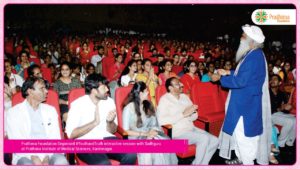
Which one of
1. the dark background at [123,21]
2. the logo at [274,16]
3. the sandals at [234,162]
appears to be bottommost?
the sandals at [234,162]

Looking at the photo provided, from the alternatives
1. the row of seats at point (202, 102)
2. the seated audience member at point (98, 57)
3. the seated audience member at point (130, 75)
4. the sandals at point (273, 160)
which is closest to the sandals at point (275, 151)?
the sandals at point (273, 160)

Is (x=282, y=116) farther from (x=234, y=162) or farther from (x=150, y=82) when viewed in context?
(x=150, y=82)

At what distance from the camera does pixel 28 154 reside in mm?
2953

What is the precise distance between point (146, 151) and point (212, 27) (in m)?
8.70

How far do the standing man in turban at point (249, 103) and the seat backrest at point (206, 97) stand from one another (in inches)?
22.2

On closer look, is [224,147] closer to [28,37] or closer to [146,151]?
[146,151]

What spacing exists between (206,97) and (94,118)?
1665 millimetres

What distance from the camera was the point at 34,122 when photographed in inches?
117

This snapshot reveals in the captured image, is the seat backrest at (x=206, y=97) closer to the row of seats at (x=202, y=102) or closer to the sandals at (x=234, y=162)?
the row of seats at (x=202, y=102)

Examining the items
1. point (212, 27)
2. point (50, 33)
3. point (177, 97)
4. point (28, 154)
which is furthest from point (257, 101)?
point (50, 33)

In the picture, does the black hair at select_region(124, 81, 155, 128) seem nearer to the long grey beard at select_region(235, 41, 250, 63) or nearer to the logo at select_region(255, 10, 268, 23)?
the long grey beard at select_region(235, 41, 250, 63)

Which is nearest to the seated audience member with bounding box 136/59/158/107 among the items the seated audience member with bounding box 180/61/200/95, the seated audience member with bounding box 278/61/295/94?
the seated audience member with bounding box 180/61/200/95

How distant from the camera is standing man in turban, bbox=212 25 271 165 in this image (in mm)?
3383
